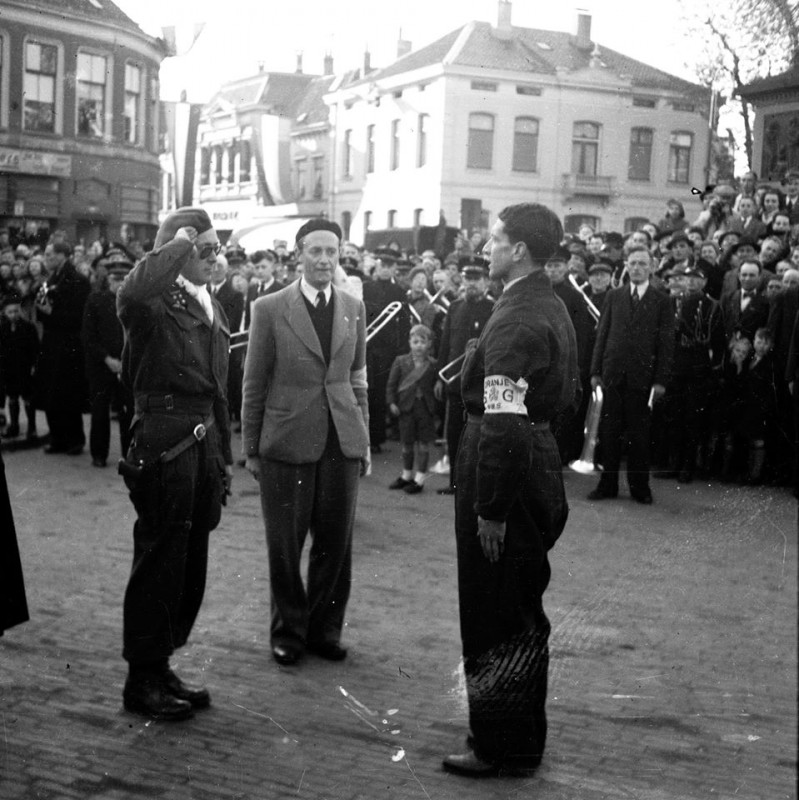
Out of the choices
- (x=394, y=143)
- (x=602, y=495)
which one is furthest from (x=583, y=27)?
(x=394, y=143)

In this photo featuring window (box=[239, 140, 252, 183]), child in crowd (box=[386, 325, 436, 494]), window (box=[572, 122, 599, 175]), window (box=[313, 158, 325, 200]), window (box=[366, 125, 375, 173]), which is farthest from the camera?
window (box=[239, 140, 252, 183])

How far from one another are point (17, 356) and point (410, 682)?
949 centimetres

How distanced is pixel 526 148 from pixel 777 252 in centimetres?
383

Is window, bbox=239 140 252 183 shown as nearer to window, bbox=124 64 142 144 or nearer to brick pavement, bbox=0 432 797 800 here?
window, bbox=124 64 142 144

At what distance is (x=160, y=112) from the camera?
30.3ft

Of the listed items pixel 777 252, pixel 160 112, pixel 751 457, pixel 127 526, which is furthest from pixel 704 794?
pixel 777 252

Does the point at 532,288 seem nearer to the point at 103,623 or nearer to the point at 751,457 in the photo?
the point at 103,623

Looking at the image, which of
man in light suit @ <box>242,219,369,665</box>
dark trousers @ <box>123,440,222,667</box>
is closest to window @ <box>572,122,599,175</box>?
man in light suit @ <box>242,219,369,665</box>

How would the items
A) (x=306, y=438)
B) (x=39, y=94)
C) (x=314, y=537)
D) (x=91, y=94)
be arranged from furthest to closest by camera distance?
(x=91, y=94) < (x=39, y=94) < (x=314, y=537) < (x=306, y=438)

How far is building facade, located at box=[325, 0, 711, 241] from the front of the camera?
19.8 ft

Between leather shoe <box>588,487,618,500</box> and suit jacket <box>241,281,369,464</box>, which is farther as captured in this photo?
leather shoe <box>588,487,618,500</box>

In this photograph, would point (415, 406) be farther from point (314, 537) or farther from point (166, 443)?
point (166, 443)

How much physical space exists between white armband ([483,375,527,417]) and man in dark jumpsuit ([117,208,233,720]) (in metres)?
1.46

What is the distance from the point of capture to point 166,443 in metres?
4.79
